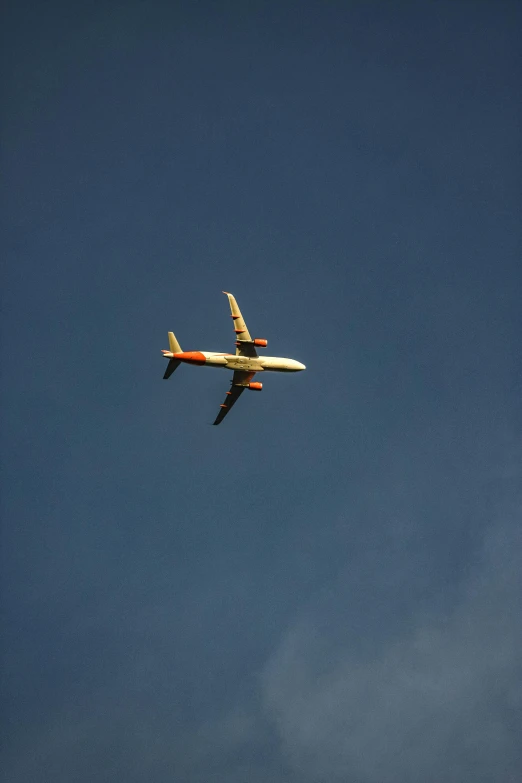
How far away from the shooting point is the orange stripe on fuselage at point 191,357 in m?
119

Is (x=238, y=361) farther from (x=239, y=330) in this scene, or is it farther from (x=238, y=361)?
(x=239, y=330)

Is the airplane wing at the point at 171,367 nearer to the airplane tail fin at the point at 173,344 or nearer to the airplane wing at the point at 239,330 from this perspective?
the airplane tail fin at the point at 173,344

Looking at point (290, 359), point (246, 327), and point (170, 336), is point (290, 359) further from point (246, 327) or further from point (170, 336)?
point (170, 336)

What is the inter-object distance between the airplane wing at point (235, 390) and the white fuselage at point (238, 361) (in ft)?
6.88

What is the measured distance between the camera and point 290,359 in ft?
426

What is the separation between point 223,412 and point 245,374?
8.16 meters

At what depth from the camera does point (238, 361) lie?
125000 mm

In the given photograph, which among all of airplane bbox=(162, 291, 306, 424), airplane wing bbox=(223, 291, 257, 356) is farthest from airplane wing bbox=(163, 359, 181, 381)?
airplane wing bbox=(223, 291, 257, 356)

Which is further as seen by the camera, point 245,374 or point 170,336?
point 245,374

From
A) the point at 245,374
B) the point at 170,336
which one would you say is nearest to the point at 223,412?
the point at 245,374

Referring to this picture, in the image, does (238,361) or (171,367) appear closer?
(171,367)

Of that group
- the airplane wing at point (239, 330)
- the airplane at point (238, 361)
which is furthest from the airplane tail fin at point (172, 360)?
the airplane wing at point (239, 330)

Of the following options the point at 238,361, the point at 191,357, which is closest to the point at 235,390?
the point at 238,361

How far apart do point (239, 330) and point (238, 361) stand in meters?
4.47
